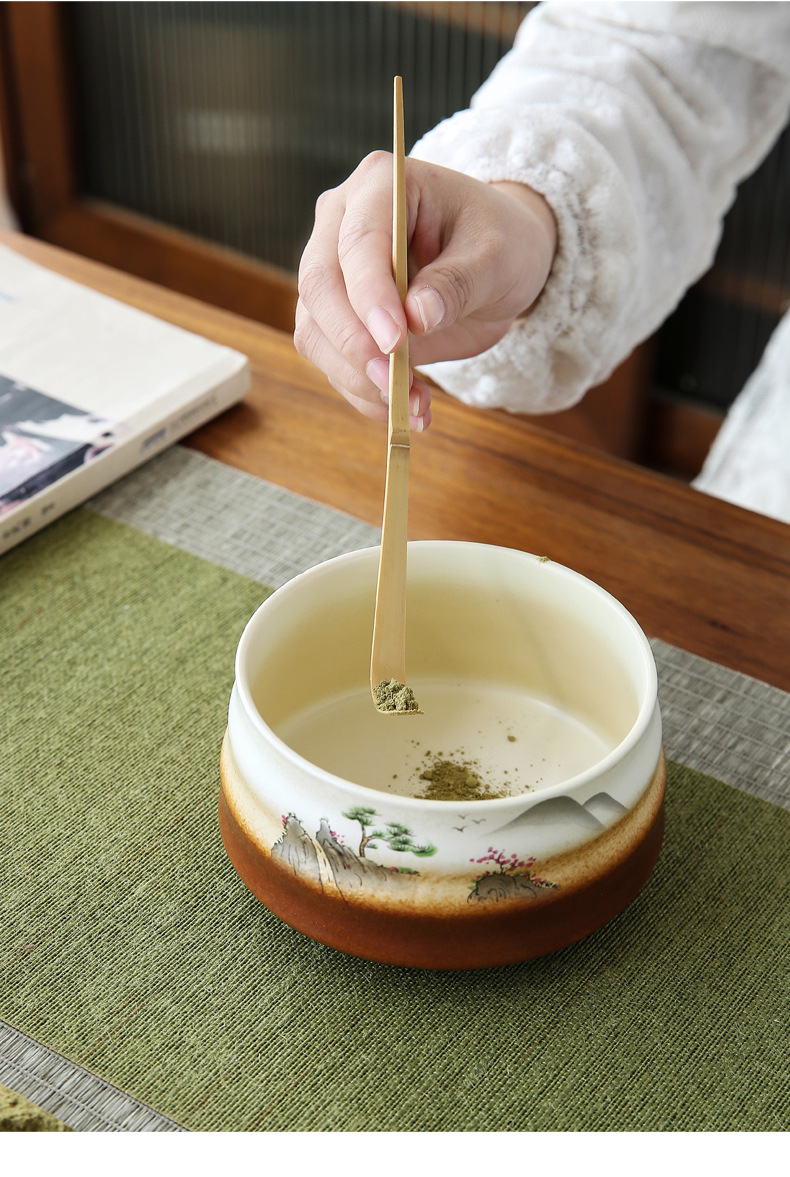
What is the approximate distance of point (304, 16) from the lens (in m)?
1.46

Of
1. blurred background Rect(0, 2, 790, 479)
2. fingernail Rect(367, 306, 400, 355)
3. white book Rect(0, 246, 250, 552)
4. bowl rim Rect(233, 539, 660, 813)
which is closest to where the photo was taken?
bowl rim Rect(233, 539, 660, 813)

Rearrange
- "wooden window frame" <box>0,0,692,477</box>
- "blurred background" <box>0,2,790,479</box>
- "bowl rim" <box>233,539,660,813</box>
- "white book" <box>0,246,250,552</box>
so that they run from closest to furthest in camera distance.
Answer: "bowl rim" <box>233,539,660,813</box> → "white book" <box>0,246,250,552</box> → "blurred background" <box>0,2,790,479</box> → "wooden window frame" <box>0,0,692,477</box>

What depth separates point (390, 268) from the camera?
45cm

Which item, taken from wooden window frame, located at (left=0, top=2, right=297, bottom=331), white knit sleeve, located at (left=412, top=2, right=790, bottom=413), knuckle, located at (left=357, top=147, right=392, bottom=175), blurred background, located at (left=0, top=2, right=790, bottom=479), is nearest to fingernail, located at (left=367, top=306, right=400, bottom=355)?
knuckle, located at (left=357, top=147, right=392, bottom=175)

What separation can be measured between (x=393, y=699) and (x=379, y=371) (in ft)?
0.48

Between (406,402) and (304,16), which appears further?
(304,16)

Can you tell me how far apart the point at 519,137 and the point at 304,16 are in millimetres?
998

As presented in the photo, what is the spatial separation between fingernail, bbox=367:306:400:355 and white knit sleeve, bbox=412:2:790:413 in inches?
9.0

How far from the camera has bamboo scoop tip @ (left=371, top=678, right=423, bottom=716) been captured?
392 millimetres

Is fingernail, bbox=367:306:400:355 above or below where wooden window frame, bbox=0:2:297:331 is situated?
above

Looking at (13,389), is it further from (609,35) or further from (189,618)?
(609,35)

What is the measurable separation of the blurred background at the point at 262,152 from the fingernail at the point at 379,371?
1030 mm

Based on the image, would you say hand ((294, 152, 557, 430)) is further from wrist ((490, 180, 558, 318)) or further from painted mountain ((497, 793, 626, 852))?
painted mountain ((497, 793, 626, 852))

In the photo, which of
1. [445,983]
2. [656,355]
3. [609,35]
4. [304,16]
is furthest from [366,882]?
[304,16]
